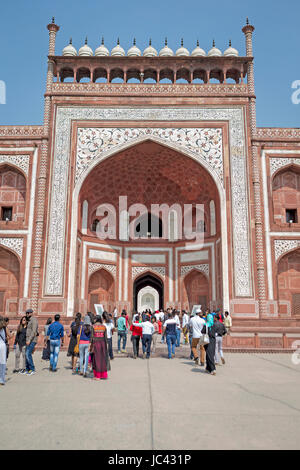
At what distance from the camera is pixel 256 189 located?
1498 cm

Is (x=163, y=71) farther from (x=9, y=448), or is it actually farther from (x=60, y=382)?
(x=9, y=448)

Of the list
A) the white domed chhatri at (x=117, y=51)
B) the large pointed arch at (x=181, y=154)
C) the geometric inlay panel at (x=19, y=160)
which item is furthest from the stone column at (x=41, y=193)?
the white domed chhatri at (x=117, y=51)

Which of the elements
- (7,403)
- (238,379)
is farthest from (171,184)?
(7,403)

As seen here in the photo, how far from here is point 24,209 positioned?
1545 cm

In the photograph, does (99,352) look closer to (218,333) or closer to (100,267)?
(218,333)

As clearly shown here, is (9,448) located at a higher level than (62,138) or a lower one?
lower

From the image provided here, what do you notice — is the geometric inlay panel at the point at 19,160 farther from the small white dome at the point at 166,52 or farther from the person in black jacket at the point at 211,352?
the person in black jacket at the point at 211,352

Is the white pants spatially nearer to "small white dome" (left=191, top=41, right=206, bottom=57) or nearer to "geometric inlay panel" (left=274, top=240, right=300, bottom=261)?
Answer: "geometric inlay panel" (left=274, top=240, right=300, bottom=261)

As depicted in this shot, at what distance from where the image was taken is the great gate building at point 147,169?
14.3m

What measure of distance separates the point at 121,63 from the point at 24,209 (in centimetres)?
753

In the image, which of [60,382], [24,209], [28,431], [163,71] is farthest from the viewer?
[163,71]

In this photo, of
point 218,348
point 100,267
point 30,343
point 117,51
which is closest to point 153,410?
point 30,343

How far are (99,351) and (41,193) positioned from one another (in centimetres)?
1010

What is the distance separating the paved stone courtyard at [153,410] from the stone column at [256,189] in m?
7.36
